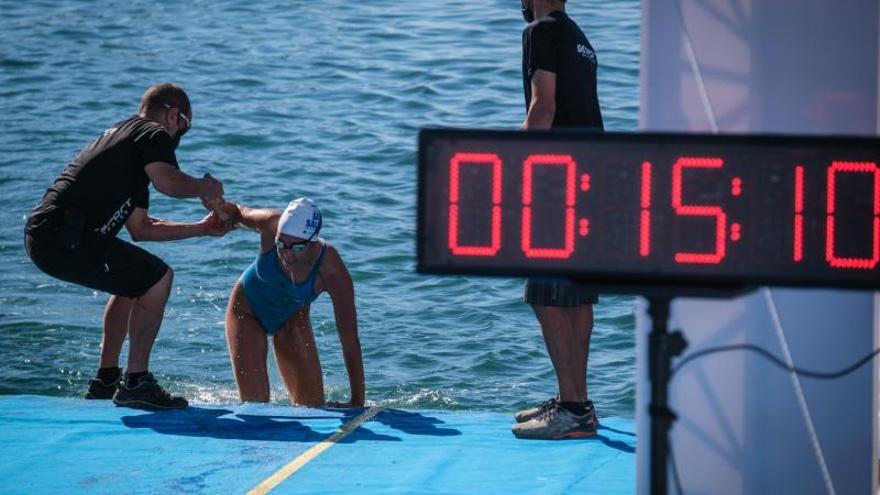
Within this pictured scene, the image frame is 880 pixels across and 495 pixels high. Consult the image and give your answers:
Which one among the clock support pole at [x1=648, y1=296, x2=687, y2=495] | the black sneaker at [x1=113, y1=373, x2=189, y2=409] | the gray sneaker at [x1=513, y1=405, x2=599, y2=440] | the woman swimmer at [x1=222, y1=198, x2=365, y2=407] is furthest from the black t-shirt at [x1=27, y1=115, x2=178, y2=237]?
the clock support pole at [x1=648, y1=296, x2=687, y2=495]

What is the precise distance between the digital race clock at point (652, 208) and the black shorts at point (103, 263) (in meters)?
3.53

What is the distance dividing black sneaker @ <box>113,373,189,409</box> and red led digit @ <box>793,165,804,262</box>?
13.3 ft

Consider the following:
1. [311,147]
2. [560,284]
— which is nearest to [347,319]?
[560,284]

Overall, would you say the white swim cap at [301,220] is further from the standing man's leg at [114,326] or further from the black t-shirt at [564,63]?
the black t-shirt at [564,63]

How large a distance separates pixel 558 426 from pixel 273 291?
2.01 m

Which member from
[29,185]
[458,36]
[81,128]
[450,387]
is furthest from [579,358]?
[458,36]

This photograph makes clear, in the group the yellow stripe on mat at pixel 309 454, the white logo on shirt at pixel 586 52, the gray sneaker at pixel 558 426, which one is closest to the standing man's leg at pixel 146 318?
the yellow stripe on mat at pixel 309 454

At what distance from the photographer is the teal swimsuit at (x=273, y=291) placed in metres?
8.64

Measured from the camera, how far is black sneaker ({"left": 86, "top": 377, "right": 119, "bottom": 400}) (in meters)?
8.58

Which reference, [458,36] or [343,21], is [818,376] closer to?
[458,36]

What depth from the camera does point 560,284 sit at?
7.25 meters

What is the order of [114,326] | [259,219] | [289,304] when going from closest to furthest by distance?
[114,326] → [259,219] → [289,304]

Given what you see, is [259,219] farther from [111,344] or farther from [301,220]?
[111,344]

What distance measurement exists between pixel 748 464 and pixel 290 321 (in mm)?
3760
